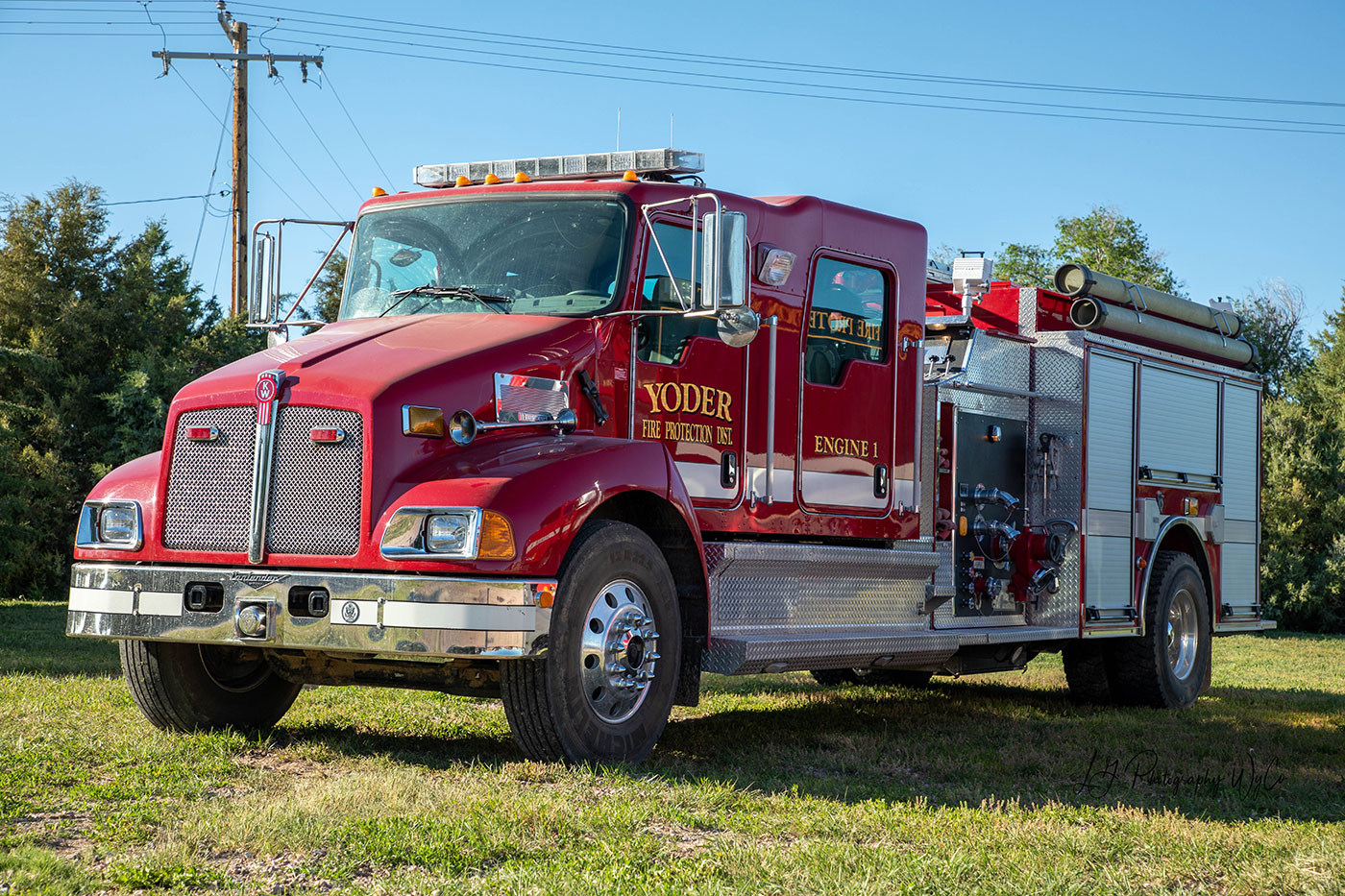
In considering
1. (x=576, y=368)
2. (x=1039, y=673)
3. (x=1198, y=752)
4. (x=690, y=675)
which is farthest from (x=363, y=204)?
(x=1039, y=673)

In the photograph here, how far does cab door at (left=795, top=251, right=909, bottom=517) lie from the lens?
295 inches

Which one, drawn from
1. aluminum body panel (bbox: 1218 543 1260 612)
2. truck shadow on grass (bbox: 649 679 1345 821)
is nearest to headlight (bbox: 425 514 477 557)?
truck shadow on grass (bbox: 649 679 1345 821)

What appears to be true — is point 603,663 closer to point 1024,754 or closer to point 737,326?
point 737,326

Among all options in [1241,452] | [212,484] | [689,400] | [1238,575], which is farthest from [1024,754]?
[1241,452]

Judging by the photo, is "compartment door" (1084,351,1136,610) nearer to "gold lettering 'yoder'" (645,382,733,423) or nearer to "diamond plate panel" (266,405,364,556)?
"gold lettering 'yoder'" (645,382,733,423)

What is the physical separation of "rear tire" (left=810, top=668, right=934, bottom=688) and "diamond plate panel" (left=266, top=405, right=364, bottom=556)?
6.20m

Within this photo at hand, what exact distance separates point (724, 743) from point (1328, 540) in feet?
93.2

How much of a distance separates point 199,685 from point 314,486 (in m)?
1.55

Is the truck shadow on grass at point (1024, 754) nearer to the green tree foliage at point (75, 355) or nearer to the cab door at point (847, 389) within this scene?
the cab door at point (847, 389)

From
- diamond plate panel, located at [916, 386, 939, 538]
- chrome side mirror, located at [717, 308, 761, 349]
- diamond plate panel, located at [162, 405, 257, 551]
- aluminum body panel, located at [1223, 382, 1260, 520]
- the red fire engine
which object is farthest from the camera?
aluminum body panel, located at [1223, 382, 1260, 520]

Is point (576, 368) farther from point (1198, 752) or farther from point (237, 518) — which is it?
point (1198, 752)

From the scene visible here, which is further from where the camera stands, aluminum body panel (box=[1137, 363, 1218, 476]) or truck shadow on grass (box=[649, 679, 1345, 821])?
aluminum body panel (box=[1137, 363, 1218, 476])

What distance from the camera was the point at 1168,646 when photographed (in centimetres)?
1091

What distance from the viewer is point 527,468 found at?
562cm
